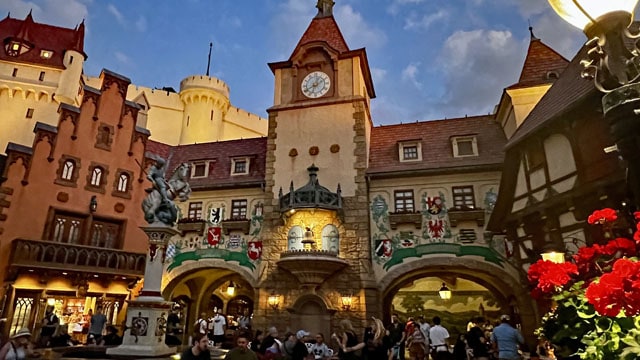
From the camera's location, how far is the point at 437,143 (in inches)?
760

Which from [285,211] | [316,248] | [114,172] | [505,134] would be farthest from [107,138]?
[505,134]

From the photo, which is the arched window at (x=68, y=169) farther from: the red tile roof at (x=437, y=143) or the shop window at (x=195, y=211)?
the red tile roof at (x=437, y=143)

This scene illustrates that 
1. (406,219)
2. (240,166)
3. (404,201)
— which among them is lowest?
(406,219)

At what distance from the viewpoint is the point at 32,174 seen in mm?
16953

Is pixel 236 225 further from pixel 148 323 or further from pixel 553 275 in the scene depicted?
pixel 553 275

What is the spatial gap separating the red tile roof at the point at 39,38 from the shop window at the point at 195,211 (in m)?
17.5

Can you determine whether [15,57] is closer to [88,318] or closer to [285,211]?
[88,318]

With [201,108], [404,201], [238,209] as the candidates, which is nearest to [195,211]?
[238,209]

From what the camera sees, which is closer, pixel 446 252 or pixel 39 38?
pixel 446 252

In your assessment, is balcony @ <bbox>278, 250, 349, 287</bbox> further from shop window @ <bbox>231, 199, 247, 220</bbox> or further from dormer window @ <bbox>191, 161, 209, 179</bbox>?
dormer window @ <bbox>191, 161, 209, 179</bbox>

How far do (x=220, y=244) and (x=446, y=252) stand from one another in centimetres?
1069

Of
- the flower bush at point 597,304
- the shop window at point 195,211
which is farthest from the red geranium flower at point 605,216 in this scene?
the shop window at point 195,211

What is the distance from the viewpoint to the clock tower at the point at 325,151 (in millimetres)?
17297

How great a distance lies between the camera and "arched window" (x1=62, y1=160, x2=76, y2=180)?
58.7 feet
